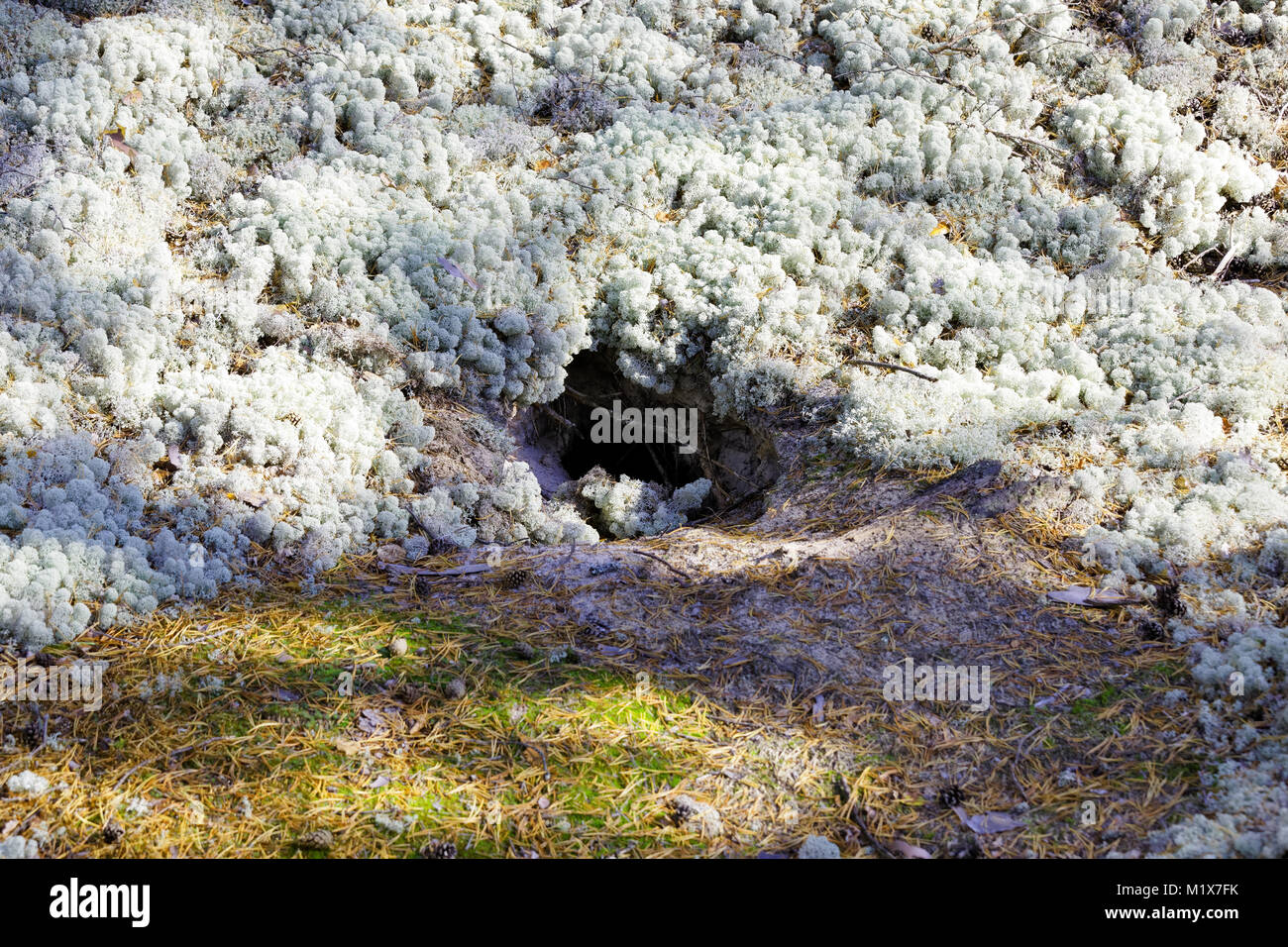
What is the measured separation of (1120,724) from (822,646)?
108cm

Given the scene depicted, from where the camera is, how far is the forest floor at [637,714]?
3.18m

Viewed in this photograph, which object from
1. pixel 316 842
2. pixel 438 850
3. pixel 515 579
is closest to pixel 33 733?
pixel 316 842

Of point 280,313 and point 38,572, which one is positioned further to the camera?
point 280,313

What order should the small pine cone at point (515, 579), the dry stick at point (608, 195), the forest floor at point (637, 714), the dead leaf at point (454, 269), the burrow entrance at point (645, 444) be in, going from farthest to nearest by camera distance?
the dry stick at point (608, 195) < the burrow entrance at point (645, 444) < the dead leaf at point (454, 269) < the small pine cone at point (515, 579) < the forest floor at point (637, 714)

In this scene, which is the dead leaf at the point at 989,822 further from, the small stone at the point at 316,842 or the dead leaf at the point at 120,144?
the dead leaf at the point at 120,144

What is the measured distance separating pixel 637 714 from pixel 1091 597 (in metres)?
1.99

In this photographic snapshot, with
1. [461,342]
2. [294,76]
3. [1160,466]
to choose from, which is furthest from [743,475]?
[294,76]

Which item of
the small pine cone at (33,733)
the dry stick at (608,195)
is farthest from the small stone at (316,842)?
the dry stick at (608,195)

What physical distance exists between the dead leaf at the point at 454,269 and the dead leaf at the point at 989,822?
3.74 m

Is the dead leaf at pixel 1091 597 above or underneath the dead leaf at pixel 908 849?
above

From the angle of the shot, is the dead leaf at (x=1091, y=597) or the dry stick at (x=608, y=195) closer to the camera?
the dead leaf at (x=1091, y=597)

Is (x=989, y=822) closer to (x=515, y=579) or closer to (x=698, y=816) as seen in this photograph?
(x=698, y=816)

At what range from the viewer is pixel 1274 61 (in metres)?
7.02

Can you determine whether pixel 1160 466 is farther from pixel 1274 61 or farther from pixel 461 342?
pixel 1274 61
